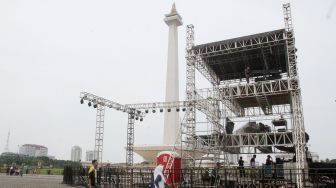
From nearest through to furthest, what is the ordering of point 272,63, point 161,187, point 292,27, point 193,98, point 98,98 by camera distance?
1. point 161,187
2. point 292,27
3. point 193,98
4. point 272,63
5. point 98,98

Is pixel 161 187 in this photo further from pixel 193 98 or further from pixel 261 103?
pixel 261 103

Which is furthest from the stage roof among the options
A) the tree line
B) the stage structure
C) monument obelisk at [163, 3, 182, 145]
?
the tree line

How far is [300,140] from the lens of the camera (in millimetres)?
23344

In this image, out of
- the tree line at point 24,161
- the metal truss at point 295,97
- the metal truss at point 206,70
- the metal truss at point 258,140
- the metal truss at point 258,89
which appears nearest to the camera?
the metal truss at point 295,97

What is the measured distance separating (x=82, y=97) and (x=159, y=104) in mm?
9034

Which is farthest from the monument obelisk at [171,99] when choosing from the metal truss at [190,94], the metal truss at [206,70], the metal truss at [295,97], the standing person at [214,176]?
the standing person at [214,176]

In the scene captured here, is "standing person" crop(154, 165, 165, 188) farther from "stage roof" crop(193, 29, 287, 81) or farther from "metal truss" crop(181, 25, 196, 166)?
"stage roof" crop(193, 29, 287, 81)

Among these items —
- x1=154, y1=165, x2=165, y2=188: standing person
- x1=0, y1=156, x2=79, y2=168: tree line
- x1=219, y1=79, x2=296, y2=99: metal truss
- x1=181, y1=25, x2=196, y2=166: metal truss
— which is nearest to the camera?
x1=154, y1=165, x2=165, y2=188: standing person

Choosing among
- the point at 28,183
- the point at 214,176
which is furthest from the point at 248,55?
the point at 28,183

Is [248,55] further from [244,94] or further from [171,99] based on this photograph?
[171,99]

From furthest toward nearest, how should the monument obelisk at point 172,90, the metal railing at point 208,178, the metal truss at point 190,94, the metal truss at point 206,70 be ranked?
the monument obelisk at point 172,90, the metal truss at point 206,70, the metal truss at point 190,94, the metal railing at point 208,178

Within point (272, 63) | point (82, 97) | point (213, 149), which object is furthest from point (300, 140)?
point (82, 97)

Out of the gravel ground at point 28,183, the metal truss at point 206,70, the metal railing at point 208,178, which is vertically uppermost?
the metal truss at point 206,70

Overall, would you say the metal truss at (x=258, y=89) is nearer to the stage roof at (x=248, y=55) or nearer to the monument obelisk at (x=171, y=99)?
the stage roof at (x=248, y=55)
